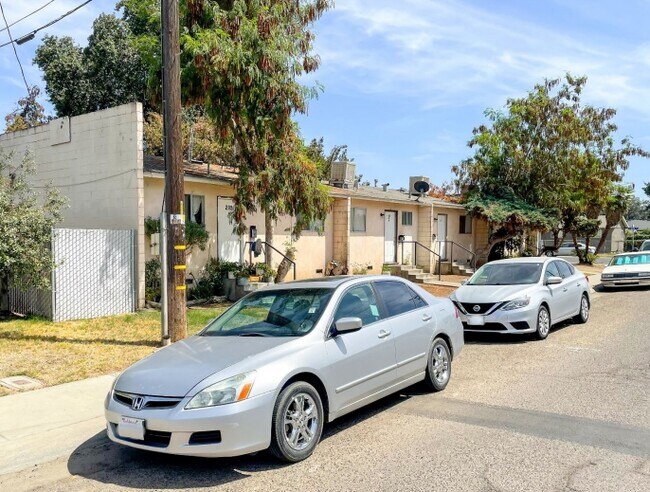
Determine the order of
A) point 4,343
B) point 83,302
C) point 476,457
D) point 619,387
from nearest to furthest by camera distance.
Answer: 1. point 476,457
2. point 619,387
3. point 4,343
4. point 83,302

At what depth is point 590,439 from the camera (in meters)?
5.15

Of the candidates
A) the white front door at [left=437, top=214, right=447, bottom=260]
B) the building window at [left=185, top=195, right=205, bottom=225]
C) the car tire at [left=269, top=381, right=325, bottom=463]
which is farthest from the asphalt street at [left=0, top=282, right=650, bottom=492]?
the white front door at [left=437, top=214, right=447, bottom=260]

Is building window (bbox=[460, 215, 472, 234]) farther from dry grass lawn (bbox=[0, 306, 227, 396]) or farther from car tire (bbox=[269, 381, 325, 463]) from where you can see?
car tire (bbox=[269, 381, 325, 463])

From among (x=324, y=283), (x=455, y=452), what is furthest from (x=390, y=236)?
(x=455, y=452)

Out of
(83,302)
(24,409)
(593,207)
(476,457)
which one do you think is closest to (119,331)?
(83,302)

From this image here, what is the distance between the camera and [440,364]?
22.6ft

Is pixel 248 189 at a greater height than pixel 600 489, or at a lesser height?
greater

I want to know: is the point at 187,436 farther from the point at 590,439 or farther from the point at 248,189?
the point at 248,189

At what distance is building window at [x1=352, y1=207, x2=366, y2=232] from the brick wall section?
993 millimetres

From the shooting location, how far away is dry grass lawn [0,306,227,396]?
814cm

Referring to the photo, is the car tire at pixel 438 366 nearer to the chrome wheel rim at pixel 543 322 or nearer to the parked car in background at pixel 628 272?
the chrome wheel rim at pixel 543 322

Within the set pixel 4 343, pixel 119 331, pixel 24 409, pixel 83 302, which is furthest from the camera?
pixel 83 302

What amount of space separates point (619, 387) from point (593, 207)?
2709cm

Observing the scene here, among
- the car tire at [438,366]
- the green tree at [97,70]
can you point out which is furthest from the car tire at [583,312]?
the green tree at [97,70]
